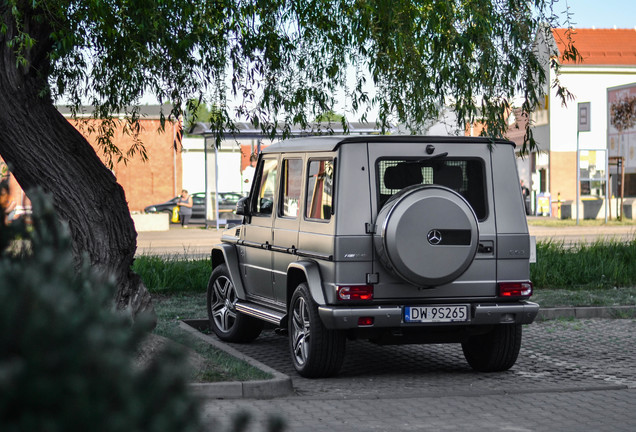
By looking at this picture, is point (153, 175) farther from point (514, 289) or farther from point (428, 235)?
point (428, 235)

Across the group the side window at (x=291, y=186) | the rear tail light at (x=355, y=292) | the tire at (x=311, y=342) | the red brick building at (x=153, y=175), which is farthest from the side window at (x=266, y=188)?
the red brick building at (x=153, y=175)

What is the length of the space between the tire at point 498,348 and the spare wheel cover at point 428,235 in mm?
970

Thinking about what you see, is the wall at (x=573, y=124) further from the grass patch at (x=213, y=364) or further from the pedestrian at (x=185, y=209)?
the grass patch at (x=213, y=364)

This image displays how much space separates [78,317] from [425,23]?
7915 millimetres

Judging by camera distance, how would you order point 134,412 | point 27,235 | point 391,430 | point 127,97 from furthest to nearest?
point 127,97, point 391,430, point 27,235, point 134,412

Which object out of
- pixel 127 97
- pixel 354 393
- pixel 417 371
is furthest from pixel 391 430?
pixel 127 97

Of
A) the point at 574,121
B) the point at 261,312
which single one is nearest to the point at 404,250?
the point at 261,312

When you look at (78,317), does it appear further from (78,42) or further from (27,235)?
(78,42)

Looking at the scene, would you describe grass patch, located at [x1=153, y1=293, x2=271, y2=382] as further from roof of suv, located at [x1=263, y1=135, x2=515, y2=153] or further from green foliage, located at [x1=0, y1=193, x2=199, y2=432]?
green foliage, located at [x1=0, y1=193, x2=199, y2=432]

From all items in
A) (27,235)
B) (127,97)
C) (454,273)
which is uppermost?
(127,97)

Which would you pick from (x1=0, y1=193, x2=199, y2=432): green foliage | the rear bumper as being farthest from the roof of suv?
(x1=0, y1=193, x2=199, y2=432): green foliage

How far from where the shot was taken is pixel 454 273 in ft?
26.4

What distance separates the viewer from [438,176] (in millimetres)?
8641

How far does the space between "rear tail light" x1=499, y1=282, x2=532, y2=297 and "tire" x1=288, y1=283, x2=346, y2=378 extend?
4.63ft
